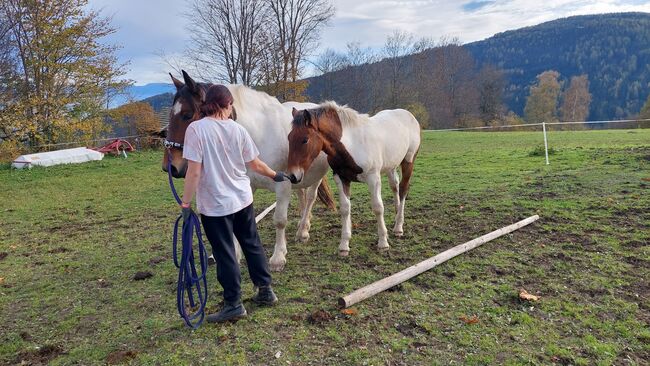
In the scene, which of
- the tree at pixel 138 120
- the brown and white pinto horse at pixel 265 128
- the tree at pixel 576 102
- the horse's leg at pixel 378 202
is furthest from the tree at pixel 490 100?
the brown and white pinto horse at pixel 265 128

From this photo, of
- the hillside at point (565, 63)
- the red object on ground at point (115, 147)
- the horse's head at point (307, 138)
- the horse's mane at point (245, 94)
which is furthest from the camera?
the hillside at point (565, 63)

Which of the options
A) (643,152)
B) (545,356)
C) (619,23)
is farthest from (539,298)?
(619,23)

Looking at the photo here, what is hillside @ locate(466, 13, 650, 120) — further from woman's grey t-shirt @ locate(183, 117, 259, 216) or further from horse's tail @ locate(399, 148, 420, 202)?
woman's grey t-shirt @ locate(183, 117, 259, 216)

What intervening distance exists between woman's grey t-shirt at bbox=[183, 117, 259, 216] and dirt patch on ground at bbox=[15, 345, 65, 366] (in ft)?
4.76

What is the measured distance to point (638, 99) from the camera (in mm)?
70375

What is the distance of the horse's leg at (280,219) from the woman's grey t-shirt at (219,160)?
47.6 inches

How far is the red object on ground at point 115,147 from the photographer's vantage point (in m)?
18.8

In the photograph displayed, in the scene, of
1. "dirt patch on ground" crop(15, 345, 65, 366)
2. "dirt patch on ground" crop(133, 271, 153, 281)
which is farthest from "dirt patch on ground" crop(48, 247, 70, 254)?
"dirt patch on ground" crop(15, 345, 65, 366)

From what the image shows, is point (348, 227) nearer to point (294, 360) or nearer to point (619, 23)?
point (294, 360)

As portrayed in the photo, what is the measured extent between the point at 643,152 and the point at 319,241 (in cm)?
1136

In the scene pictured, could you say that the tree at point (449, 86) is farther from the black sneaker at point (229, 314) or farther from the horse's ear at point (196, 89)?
the black sneaker at point (229, 314)

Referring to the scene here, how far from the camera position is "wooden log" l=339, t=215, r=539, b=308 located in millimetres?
3447

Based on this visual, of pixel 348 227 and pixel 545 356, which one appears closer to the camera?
pixel 545 356

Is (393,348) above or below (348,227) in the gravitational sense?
below
